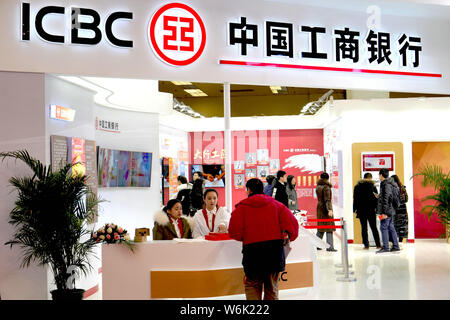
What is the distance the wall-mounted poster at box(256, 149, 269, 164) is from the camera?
14.2 m

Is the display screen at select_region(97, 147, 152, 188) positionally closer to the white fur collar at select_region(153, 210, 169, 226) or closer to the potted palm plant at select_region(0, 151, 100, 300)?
the white fur collar at select_region(153, 210, 169, 226)

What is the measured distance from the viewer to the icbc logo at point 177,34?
604 cm

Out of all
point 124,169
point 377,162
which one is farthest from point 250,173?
point 124,169

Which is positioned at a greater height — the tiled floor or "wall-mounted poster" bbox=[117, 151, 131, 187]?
"wall-mounted poster" bbox=[117, 151, 131, 187]

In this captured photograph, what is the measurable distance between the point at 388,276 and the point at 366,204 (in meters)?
2.67

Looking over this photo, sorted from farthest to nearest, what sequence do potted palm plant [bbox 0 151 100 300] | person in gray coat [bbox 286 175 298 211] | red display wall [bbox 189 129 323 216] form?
red display wall [bbox 189 129 323 216] → person in gray coat [bbox 286 175 298 211] → potted palm plant [bbox 0 151 100 300]

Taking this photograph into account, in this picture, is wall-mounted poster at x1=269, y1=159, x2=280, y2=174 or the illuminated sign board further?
wall-mounted poster at x1=269, y1=159, x2=280, y2=174

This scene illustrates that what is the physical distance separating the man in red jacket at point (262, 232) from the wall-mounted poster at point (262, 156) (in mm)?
9432

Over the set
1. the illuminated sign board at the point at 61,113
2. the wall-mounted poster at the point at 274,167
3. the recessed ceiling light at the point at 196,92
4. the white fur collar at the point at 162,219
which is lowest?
the white fur collar at the point at 162,219

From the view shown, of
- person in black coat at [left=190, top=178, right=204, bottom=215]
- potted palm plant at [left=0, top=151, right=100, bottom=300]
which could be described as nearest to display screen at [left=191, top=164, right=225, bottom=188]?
person in black coat at [left=190, top=178, right=204, bottom=215]

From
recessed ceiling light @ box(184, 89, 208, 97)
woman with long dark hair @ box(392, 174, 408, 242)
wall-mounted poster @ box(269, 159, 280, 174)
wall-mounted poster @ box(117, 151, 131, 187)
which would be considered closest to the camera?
wall-mounted poster @ box(117, 151, 131, 187)

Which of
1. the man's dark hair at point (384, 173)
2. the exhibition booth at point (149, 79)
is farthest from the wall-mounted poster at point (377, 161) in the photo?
the exhibition booth at point (149, 79)

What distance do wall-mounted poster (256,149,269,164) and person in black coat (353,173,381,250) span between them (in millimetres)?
4508

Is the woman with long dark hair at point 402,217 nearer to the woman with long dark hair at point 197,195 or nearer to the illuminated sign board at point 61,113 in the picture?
the woman with long dark hair at point 197,195
